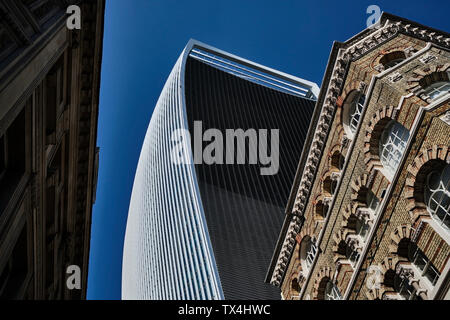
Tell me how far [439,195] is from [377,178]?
380 cm

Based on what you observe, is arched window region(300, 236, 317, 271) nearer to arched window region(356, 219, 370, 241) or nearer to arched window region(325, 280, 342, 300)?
arched window region(325, 280, 342, 300)

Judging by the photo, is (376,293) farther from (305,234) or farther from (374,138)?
(305,234)

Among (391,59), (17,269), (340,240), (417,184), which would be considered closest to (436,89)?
(391,59)

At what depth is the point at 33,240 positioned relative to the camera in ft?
55.3

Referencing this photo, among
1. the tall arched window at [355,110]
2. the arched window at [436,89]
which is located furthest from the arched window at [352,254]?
the arched window at [436,89]

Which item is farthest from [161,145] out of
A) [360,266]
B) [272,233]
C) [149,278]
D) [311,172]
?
[360,266]

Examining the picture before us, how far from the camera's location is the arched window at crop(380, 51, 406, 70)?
20.4 meters

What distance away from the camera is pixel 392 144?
59.7ft

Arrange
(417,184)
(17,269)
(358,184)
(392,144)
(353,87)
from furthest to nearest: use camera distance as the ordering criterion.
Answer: (353,87) < (358,184) < (392,144) < (17,269) < (417,184)

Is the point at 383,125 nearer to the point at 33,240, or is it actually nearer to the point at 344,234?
the point at 344,234

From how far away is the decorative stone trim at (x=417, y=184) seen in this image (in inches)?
593

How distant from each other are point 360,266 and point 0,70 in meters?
17.7

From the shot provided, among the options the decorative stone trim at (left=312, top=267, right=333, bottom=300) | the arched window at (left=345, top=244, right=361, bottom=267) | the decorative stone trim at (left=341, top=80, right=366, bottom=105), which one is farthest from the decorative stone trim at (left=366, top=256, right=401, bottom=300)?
the decorative stone trim at (left=341, top=80, right=366, bottom=105)

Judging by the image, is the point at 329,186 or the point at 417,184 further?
the point at 329,186
